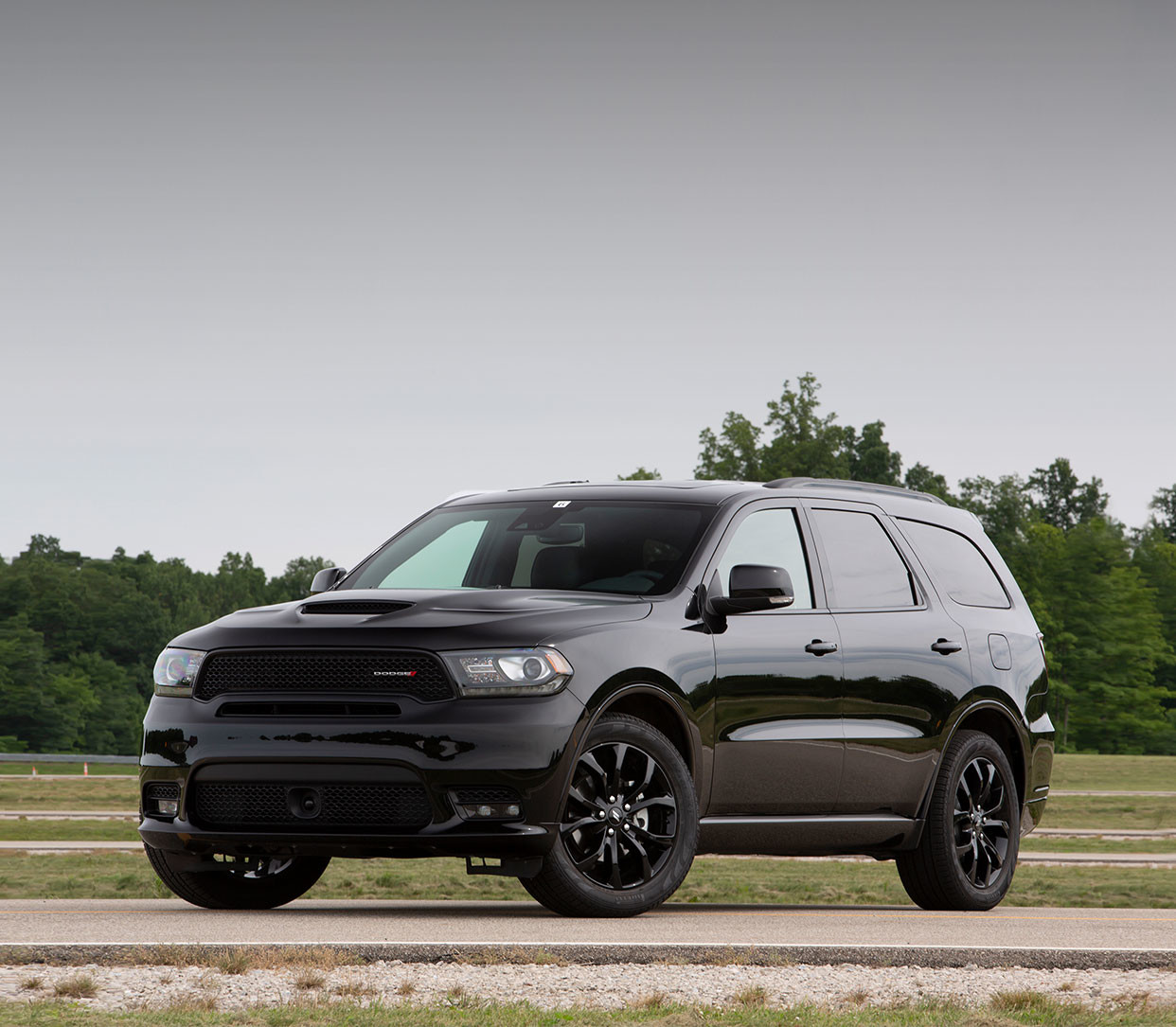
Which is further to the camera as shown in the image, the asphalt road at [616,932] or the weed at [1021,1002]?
the asphalt road at [616,932]

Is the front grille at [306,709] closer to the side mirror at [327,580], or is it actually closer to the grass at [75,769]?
the side mirror at [327,580]

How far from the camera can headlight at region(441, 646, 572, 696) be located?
25.4 ft

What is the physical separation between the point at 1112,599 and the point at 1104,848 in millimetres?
60689

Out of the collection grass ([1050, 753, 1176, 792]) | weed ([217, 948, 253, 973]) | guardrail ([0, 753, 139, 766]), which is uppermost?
weed ([217, 948, 253, 973])

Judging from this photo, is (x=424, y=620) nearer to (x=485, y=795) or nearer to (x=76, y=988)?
(x=485, y=795)

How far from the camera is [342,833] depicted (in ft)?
25.6

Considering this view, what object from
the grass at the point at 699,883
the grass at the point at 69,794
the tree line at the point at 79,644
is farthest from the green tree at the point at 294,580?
the grass at the point at 699,883

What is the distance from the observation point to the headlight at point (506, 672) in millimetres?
7742

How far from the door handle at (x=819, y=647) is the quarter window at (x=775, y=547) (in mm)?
192

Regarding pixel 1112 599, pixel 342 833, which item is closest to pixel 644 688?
pixel 342 833

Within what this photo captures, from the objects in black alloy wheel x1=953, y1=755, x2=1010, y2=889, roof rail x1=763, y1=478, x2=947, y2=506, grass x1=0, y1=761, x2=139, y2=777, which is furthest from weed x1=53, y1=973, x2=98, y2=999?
grass x1=0, y1=761, x2=139, y2=777

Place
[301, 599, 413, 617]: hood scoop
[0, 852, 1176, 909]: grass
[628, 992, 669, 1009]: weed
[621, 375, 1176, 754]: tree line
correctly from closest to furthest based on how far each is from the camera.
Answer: [628, 992, 669, 1009]: weed, [301, 599, 413, 617]: hood scoop, [0, 852, 1176, 909]: grass, [621, 375, 1176, 754]: tree line

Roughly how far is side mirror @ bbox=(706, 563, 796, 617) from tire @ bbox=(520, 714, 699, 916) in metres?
0.70

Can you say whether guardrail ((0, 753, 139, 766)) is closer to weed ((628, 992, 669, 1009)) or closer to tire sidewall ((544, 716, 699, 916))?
tire sidewall ((544, 716, 699, 916))
